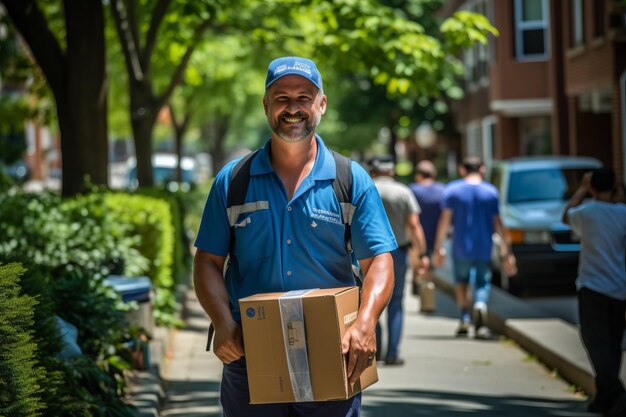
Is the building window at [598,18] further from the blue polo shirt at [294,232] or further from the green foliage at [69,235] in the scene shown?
the blue polo shirt at [294,232]

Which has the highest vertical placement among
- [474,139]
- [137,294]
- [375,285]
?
[474,139]

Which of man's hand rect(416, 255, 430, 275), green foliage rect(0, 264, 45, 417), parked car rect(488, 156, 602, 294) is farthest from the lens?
parked car rect(488, 156, 602, 294)

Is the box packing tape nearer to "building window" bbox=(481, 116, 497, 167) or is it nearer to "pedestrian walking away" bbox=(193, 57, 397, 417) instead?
"pedestrian walking away" bbox=(193, 57, 397, 417)

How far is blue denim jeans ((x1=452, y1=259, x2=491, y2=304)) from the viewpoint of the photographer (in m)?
12.6

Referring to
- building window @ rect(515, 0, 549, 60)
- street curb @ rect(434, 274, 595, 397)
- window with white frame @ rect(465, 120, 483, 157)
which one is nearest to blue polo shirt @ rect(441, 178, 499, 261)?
street curb @ rect(434, 274, 595, 397)

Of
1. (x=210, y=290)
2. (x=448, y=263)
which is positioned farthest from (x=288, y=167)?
(x=448, y=263)

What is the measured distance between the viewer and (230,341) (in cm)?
453

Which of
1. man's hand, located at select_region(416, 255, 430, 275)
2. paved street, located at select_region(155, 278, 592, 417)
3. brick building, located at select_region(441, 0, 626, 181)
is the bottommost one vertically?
paved street, located at select_region(155, 278, 592, 417)

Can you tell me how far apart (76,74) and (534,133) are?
77.5ft

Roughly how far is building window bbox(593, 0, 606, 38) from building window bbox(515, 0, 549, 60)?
296 inches

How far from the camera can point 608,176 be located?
8.51 meters

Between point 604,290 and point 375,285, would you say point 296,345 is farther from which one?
point 604,290

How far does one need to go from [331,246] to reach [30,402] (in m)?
1.50

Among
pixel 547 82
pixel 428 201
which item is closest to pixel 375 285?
pixel 428 201
